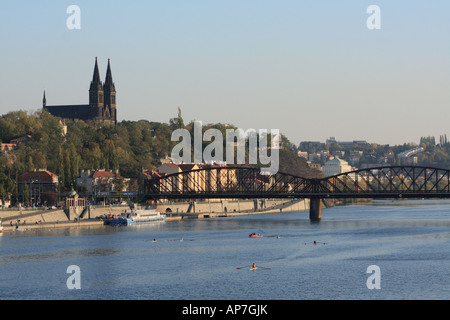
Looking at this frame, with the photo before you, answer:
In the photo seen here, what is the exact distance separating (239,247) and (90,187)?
229 feet

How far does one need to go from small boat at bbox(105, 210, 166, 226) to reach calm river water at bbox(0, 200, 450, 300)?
944 centimetres

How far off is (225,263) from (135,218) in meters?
52.4

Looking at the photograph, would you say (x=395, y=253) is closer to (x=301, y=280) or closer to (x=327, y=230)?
(x=301, y=280)

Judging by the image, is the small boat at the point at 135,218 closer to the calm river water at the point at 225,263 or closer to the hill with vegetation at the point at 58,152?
the calm river water at the point at 225,263

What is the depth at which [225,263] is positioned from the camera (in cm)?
7369

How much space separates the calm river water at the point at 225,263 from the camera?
193 ft

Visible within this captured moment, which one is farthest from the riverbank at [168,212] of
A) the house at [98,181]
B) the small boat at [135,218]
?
the house at [98,181]

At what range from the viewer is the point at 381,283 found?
61906 mm

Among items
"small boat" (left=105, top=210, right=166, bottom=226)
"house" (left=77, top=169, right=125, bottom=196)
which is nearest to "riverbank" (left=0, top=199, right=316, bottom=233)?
"small boat" (left=105, top=210, right=166, bottom=226)

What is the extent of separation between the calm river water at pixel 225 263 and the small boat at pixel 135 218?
372 inches

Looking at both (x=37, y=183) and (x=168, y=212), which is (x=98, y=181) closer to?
(x=37, y=183)

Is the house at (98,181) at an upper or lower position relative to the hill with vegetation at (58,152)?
lower

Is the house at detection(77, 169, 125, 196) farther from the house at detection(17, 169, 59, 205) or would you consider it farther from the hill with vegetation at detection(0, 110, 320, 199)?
the house at detection(17, 169, 59, 205)
